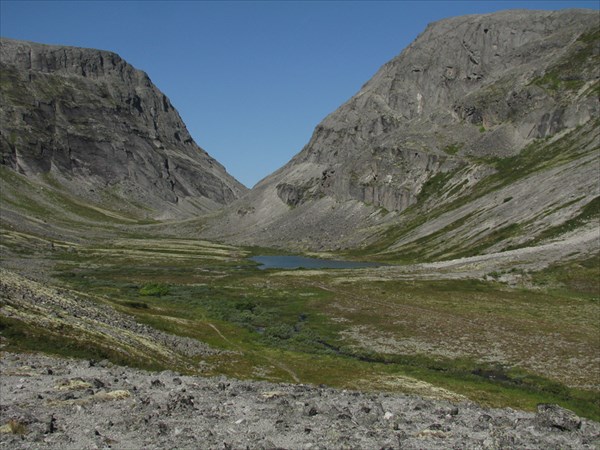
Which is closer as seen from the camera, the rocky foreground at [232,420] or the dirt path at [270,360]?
the rocky foreground at [232,420]

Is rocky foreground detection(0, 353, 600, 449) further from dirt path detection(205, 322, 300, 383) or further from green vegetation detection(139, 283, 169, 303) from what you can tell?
green vegetation detection(139, 283, 169, 303)

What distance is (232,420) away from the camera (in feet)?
68.2

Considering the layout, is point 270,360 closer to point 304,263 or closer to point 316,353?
point 316,353

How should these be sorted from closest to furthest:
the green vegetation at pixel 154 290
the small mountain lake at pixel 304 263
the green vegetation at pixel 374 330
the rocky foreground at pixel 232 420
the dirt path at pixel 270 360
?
1. the rocky foreground at pixel 232 420
2. the green vegetation at pixel 374 330
3. the dirt path at pixel 270 360
4. the green vegetation at pixel 154 290
5. the small mountain lake at pixel 304 263

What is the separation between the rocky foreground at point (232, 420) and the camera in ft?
60.2

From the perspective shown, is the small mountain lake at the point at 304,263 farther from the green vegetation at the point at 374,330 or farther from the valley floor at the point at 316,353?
the green vegetation at the point at 374,330

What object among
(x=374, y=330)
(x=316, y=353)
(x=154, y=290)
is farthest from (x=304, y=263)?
(x=316, y=353)

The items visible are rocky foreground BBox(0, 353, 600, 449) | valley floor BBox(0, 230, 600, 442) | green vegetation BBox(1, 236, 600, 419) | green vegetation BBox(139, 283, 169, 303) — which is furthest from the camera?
green vegetation BBox(139, 283, 169, 303)

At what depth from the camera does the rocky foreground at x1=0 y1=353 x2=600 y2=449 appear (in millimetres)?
18344

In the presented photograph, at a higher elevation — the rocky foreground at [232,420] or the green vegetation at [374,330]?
the rocky foreground at [232,420]

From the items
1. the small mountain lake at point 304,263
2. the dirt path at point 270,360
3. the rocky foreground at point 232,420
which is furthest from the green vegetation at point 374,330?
the small mountain lake at point 304,263

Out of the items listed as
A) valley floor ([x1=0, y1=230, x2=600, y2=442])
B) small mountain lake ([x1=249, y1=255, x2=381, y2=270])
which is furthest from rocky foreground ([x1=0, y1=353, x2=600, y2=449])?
small mountain lake ([x1=249, y1=255, x2=381, y2=270])

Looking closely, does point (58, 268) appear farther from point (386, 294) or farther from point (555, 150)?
point (555, 150)

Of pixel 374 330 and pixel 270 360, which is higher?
pixel 270 360
